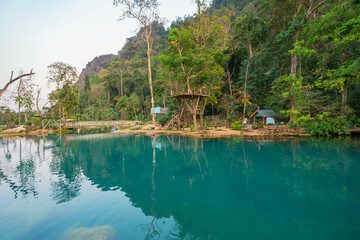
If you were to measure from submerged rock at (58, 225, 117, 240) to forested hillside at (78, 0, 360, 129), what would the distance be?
49.9 ft

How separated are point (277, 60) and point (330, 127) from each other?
39.4 feet

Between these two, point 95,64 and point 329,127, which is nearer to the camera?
point 329,127

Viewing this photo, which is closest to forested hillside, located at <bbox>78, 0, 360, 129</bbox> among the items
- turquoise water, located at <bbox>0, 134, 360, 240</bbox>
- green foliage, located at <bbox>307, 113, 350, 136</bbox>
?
green foliage, located at <bbox>307, 113, 350, 136</bbox>

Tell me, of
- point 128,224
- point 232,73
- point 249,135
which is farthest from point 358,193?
point 232,73

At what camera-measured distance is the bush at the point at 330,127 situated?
46.5ft

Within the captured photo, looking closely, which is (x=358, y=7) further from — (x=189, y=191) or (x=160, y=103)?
(x=160, y=103)

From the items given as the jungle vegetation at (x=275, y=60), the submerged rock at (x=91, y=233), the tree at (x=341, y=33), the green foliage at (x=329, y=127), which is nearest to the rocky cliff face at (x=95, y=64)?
the jungle vegetation at (x=275, y=60)

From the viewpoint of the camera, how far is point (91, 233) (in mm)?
3199

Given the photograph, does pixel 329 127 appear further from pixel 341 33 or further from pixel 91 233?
pixel 91 233

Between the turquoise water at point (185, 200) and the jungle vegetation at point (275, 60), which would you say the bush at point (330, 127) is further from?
the turquoise water at point (185, 200)

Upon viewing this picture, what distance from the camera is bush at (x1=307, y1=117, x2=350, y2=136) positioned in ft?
46.5

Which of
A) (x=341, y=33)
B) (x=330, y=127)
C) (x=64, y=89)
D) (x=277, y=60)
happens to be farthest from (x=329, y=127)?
(x=64, y=89)

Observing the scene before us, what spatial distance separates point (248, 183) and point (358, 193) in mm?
2608

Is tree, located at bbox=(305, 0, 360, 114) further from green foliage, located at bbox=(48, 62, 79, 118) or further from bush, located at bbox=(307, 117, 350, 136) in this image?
green foliage, located at bbox=(48, 62, 79, 118)
